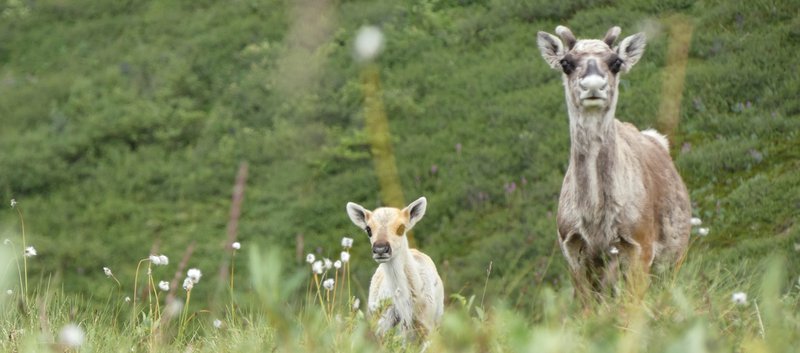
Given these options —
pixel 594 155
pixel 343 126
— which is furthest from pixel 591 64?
pixel 343 126

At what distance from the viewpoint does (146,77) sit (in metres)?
25.7

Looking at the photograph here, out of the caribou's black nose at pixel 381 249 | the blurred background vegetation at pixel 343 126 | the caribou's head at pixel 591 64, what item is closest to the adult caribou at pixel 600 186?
the caribou's head at pixel 591 64

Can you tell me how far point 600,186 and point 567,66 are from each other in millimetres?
1026

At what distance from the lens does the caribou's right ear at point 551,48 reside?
376 inches

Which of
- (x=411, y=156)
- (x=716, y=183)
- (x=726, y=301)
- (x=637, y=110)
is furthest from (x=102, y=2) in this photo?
(x=726, y=301)

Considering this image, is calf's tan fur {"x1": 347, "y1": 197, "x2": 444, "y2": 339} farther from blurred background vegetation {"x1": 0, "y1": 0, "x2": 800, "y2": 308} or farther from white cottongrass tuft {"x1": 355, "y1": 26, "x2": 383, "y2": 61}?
white cottongrass tuft {"x1": 355, "y1": 26, "x2": 383, "y2": 61}

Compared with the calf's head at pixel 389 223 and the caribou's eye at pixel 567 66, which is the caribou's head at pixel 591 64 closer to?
the caribou's eye at pixel 567 66

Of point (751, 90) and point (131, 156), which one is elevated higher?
point (751, 90)

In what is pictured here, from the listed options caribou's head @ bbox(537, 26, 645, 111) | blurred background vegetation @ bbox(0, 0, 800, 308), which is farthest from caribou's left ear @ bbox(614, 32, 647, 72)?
blurred background vegetation @ bbox(0, 0, 800, 308)

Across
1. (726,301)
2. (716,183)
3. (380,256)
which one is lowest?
(716,183)

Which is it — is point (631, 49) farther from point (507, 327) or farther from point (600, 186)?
point (507, 327)

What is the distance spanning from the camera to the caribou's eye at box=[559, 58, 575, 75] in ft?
29.9

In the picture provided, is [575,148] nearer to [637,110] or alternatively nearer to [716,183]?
[716,183]

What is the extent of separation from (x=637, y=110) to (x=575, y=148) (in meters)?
10.0
